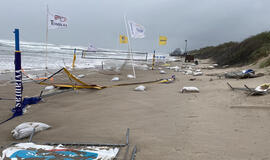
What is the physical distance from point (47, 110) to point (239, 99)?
12.8 ft

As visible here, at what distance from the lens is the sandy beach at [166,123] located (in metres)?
2.07

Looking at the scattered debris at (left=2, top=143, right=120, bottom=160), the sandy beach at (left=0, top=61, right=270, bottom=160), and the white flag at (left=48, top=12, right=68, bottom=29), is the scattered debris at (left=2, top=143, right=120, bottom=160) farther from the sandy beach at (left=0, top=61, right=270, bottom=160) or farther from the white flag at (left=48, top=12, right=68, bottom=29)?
the white flag at (left=48, top=12, right=68, bottom=29)

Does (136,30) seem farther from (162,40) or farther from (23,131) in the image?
(23,131)

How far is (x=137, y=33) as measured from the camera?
30.1ft

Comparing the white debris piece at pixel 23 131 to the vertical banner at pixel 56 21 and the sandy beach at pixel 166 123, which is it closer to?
the sandy beach at pixel 166 123

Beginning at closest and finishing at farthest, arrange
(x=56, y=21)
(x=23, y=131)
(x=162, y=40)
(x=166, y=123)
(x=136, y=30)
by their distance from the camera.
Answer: (x=23, y=131)
(x=166, y=123)
(x=56, y=21)
(x=136, y=30)
(x=162, y=40)

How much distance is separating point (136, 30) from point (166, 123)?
6.88m

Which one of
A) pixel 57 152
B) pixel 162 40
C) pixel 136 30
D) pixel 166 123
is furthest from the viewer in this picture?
pixel 162 40

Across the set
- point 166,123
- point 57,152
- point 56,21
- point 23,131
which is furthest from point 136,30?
point 57,152

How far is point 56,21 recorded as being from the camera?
27.1ft

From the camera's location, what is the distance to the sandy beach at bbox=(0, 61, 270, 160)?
6.79ft

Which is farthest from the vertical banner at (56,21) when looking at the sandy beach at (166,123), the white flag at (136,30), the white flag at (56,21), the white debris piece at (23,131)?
the white debris piece at (23,131)


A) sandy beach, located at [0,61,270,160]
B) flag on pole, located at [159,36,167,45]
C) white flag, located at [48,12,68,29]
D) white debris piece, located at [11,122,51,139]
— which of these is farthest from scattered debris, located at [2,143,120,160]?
flag on pole, located at [159,36,167,45]

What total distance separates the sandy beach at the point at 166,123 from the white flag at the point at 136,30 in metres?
4.91
